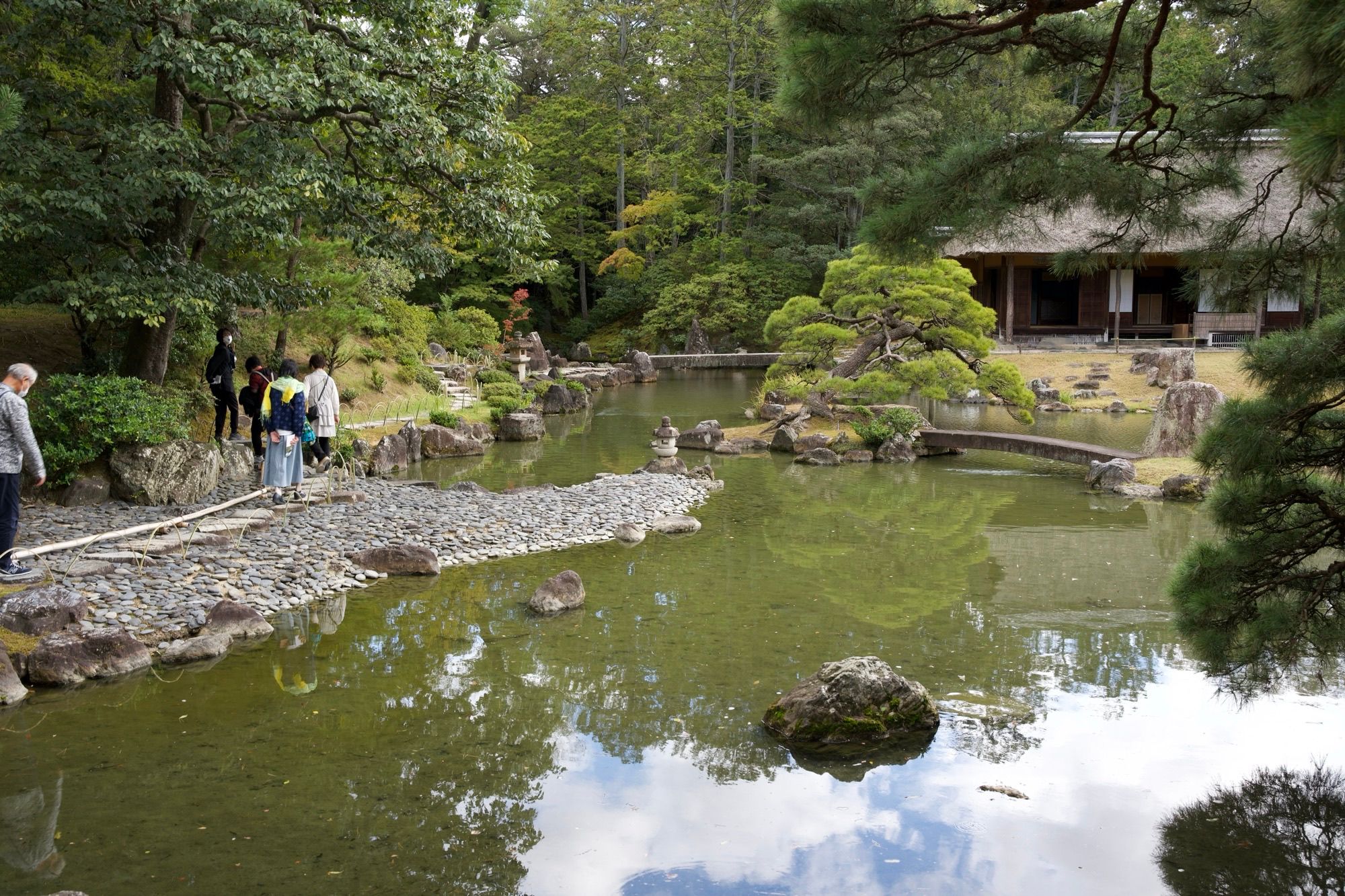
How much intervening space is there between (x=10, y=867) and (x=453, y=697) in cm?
239

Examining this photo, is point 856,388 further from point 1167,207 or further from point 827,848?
point 827,848

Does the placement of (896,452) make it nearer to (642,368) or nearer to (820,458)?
(820,458)

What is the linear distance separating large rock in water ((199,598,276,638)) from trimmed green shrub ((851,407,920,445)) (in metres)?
10.5

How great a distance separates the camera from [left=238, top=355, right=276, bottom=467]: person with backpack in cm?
1151

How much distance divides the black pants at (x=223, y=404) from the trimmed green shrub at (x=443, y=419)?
4763 millimetres

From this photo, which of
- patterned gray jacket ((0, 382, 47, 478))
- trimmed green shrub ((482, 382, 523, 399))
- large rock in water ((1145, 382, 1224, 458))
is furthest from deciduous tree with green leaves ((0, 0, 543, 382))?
large rock in water ((1145, 382, 1224, 458))

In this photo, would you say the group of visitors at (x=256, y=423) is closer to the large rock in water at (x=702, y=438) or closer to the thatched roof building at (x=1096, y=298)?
the large rock in water at (x=702, y=438)

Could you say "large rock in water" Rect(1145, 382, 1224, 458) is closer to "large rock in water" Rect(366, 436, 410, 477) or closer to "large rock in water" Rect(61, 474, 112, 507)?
"large rock in water" Rect(366, 436, 410, 477)

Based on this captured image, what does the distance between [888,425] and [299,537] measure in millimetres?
9526

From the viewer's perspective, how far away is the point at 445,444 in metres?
15.8

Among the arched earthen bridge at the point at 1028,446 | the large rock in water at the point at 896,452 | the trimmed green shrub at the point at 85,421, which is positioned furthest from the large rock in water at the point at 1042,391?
the trimmed green shrub at the point at 85,421

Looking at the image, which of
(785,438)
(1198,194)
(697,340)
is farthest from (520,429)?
(697,340)

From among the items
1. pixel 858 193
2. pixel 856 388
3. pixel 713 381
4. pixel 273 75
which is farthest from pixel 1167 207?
pixel 713 381

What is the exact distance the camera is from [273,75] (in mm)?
8781
